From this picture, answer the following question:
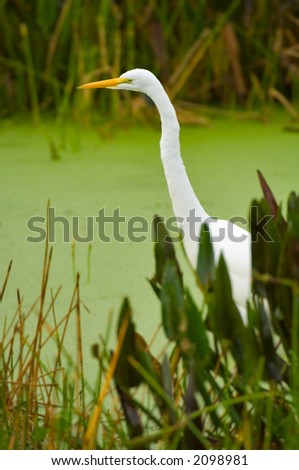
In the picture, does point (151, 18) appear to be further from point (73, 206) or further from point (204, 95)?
point (73, 206)

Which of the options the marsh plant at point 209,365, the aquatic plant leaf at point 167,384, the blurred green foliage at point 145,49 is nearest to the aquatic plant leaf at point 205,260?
the marsh plant at point 209,365

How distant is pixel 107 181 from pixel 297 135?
71 centimetres

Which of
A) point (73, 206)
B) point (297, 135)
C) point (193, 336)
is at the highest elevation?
point (297, 135)

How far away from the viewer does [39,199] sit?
107 inches

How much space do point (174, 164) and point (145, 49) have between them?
1479 mm

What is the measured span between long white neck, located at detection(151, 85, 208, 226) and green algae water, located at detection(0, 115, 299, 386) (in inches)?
9.3

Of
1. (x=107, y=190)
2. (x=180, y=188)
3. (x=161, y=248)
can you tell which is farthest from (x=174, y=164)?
(x=107, y=190)

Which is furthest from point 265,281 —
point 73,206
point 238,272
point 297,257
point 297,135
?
point 297,135

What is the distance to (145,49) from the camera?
3.30 m

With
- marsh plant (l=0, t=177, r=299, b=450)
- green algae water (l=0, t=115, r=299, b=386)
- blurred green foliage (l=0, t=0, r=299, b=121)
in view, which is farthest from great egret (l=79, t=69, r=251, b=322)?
blurred green foliage (l=0, t=0, r=299, b=121)

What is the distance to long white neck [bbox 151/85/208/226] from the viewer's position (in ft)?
6.24

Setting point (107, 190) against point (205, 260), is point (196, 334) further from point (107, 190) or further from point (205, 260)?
point (107, 190)

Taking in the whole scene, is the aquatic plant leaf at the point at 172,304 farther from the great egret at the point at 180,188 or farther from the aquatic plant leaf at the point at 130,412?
the great egret at the point at 180,188

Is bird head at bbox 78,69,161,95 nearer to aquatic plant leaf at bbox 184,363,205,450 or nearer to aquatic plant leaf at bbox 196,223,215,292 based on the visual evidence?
aquatic plant leaf at bbox 196,223,215,292
